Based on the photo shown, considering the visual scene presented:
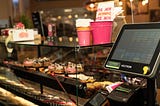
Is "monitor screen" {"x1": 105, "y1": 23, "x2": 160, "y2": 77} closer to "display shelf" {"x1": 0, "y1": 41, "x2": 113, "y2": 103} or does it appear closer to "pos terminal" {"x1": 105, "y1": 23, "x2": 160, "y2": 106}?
"pos terminal" {"x1": 105, "y1": 23, "x2": 160, "y2": 106}

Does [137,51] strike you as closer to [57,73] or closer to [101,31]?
[101,31]

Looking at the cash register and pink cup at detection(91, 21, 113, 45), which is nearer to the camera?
the cash register

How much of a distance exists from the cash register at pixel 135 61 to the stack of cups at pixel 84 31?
1.09 ft

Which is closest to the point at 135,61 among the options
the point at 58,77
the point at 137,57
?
the point at 137,57

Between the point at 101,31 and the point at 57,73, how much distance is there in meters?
0.56

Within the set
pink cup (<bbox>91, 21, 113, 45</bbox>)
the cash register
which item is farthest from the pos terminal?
pink cup (<bbox>91, 21, 113, 45</bbox>)

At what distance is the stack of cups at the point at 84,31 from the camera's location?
1.62 metres

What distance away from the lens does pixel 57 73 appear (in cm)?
201

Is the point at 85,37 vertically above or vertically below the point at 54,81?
above

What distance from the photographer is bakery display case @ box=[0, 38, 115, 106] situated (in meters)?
1.64

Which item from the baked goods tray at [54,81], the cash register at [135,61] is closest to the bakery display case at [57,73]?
the baked goods tray at [54,81]

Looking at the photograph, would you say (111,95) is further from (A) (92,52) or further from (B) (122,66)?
(A) (92,52)

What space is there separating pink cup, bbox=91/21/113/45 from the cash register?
0.93 feet

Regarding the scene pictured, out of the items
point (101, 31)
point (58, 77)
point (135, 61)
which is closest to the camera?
point (135, 61)
